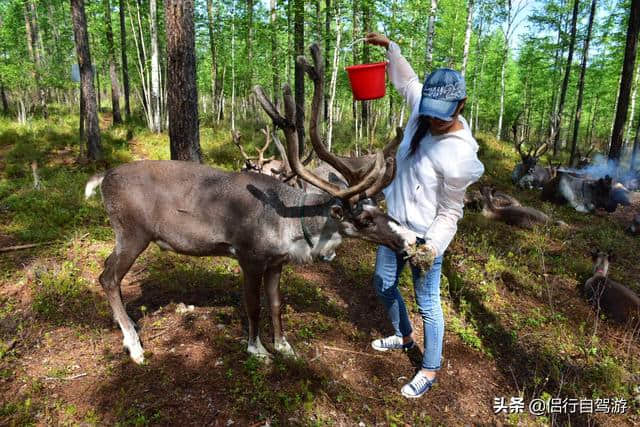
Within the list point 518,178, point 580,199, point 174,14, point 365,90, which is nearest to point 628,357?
→ point 365,90

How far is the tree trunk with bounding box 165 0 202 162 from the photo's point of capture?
565 cm

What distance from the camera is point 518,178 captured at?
14.2 meters

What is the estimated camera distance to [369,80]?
412 centimetres

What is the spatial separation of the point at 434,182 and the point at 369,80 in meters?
1.73

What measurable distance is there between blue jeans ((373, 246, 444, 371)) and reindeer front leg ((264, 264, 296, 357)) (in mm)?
1009

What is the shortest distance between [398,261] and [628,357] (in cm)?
295

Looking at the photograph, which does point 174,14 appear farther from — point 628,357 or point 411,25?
point 411,25

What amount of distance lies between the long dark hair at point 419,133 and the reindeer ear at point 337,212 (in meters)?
0.75

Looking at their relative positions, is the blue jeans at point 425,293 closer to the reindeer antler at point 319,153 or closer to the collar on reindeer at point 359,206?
the collar on reindeer at point 359,206

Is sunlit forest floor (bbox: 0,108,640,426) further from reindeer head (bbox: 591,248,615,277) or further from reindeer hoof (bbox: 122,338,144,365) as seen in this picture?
reindeer head (bbox: 591,248,615,277)

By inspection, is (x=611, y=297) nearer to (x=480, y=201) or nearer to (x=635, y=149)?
(x=480, y=201)

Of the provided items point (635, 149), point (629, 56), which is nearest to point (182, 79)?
point (629, 56)

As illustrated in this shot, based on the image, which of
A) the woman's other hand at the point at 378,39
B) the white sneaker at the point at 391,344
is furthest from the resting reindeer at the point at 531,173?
the woman's other hand at the point at 378,39

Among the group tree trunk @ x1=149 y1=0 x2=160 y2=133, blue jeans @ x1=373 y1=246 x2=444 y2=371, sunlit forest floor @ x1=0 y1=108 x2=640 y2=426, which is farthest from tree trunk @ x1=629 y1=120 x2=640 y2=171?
tree trunk @ x1=149 y1=0 x2=160 y2=133
